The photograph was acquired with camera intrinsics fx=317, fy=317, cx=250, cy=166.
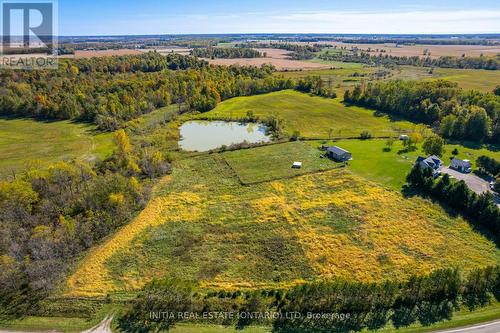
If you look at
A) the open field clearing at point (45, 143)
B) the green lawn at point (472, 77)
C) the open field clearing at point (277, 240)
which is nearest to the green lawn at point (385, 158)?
the open field clearing at point (277, 240)

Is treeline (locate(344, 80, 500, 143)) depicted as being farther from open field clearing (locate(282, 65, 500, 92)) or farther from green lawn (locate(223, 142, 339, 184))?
green lawn (locate(223, 142, 339, 184))

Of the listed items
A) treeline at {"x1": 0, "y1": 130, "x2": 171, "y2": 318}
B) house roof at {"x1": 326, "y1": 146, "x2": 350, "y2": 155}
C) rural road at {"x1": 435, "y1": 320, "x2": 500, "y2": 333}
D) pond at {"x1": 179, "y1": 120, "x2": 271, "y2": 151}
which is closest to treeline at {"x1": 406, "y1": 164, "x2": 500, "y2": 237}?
house roof at {"x1": 326, "y1": 146, "x2": 350, "y2": 155}

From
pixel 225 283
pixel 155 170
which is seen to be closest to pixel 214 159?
pixel 155 170

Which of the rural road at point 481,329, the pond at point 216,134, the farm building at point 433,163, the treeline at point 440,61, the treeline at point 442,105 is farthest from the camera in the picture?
the treeline at point 440,61

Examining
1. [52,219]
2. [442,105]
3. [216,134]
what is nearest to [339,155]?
[216,134]

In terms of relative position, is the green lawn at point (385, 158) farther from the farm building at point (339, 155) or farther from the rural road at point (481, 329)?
the rural road at point (481, 329)
